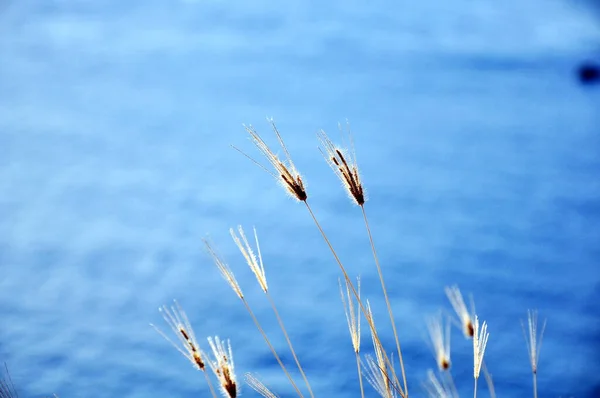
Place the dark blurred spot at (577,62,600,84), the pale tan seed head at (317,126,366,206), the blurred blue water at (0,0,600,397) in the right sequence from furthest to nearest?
the dark blurred spot at (577,62,600,84) → the blurred blue water at (0,0,600,397) → the pale tan seed head at (317,126,366,206)

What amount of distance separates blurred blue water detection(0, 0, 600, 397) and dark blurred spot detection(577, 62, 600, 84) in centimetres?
3

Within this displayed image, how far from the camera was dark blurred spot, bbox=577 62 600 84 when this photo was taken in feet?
7.30

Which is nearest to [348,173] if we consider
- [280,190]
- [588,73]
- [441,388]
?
[441,388]

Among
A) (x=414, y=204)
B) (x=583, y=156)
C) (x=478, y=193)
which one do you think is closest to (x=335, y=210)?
(x=414, y=204)

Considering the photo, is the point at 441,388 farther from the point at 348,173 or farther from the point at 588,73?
the point at 588,73

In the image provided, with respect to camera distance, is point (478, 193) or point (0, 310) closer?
point (0, 310)

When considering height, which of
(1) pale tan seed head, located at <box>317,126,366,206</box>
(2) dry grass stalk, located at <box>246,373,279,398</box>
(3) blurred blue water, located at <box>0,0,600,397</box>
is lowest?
(2) dry grass stalk, located at <box>246,373,279,398</box>

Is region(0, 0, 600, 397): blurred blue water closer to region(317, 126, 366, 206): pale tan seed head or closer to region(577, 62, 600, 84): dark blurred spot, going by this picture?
region(577, 62, 600, 84): dark blurred spot

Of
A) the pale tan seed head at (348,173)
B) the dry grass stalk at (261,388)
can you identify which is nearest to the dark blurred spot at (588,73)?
the pale tan seed head at (348,173)

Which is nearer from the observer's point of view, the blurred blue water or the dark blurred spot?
the blurred blue water

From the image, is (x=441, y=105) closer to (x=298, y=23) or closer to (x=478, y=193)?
(x=478, y=193)

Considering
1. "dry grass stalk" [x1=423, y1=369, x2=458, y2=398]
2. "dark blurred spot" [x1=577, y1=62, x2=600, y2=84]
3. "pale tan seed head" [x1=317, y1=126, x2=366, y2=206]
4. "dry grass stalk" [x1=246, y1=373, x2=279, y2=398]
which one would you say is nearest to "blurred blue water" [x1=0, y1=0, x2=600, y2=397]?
"dark blurred spot" [x1=577, y1=62, x2=600, y2=84]

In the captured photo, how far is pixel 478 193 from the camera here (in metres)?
2.23

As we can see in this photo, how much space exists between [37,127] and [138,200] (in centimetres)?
41
